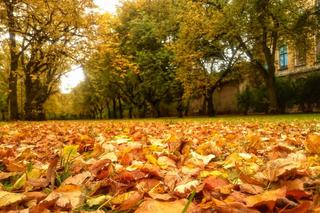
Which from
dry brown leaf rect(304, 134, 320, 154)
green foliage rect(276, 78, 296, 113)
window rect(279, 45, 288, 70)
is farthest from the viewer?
window rect(279, 45, 288, 70)

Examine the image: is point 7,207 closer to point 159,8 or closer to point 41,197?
point 41,197

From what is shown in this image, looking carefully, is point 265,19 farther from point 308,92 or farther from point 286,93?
point 286,93

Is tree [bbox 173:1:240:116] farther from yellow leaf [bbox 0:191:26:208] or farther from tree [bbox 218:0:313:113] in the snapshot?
yellow leaf [bbox 0:191:26:208]

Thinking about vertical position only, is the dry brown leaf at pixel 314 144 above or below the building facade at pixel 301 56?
below

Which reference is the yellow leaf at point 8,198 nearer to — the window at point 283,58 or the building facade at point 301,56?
the building facade at point 301,56

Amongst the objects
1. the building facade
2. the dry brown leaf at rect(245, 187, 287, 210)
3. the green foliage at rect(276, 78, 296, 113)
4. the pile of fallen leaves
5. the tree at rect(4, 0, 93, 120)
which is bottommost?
the pile of fallen leaves

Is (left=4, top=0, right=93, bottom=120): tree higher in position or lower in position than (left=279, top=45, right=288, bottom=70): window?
lower

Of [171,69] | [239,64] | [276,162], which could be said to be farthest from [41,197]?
[171,69]

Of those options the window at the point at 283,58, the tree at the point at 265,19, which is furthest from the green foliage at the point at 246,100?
the tree at the point at 265,19

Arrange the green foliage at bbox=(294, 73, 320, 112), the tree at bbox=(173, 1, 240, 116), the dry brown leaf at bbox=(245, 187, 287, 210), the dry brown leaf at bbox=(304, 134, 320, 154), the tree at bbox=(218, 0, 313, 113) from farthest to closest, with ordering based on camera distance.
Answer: the green foliage at bbox=(294, 73, 320, 112) → the tree at bbox=(173, 1, 240, 116) → the tree at bbox=(218, 0, 313, 113) → the dry brown leaf at bbox=(304, 134, 320, 154) → the dry brown leaf at bbox=(245, 187, 287, 210)

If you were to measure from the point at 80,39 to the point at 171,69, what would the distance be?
20484 mm

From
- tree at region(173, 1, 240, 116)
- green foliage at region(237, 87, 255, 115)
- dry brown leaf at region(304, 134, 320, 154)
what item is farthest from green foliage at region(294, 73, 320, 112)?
dry brown leaf at region(304, 134, 320, 154)

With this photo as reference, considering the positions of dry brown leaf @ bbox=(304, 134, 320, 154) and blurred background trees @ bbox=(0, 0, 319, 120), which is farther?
blurred background trees @ bbox=(0, 0, 319, 120)

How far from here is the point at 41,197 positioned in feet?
4.56
